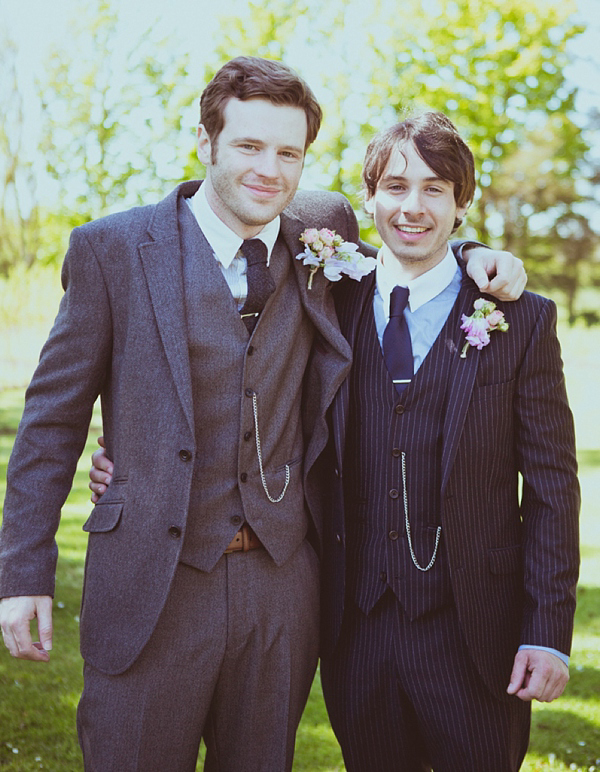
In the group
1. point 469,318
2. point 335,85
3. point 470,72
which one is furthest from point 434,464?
point 470,72

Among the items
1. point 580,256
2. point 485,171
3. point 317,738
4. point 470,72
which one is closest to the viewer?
point 317,738

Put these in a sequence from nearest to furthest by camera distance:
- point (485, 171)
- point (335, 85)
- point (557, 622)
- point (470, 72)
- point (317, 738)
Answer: point (557, 622)
point (317, 738)
point (335, 85)
point (470, 72)
point (485, 171)

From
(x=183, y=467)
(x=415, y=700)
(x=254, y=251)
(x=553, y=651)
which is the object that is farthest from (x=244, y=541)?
→ (x=553, y=651)

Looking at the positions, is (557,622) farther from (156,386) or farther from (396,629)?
(156,386)

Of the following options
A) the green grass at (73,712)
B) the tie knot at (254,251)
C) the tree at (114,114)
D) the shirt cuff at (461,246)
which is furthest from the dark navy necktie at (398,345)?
the tree at (114,114)

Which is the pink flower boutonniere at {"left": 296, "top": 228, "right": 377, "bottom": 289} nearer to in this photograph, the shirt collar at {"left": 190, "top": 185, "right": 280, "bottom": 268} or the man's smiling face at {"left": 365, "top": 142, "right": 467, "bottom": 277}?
the man's smiling face at {"left": 365, "top": 142, "right": 467, "bottom": 277}

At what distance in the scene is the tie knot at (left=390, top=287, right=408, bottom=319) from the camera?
8.43ft

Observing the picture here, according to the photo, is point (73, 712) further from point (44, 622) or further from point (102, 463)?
point (102, 463)

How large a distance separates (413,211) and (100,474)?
3.83ft

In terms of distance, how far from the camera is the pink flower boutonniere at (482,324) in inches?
94.8

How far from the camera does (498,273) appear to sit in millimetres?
2514

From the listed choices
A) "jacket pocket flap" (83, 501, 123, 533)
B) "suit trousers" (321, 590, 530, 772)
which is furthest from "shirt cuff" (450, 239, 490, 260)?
"jacket pocket flap" (83, 501, 123, 533)

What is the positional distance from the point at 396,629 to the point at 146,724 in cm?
74

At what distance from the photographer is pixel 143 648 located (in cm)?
222
